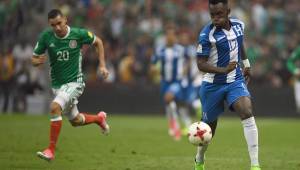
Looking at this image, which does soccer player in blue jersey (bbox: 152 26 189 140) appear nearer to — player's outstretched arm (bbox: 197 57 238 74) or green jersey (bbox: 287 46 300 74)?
green jersey (bbox: 287 46 300 74)

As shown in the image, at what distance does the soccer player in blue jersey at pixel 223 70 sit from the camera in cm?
1116

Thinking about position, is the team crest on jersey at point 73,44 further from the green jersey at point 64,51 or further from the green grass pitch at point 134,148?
the green grass pitch at point 134,148

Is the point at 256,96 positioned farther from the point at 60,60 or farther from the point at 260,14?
the point at 60,60

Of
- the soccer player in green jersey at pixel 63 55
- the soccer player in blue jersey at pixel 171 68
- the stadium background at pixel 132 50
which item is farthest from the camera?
the stadium background at pixel 132 50

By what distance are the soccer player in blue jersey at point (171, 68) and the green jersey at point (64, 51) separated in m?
6.96

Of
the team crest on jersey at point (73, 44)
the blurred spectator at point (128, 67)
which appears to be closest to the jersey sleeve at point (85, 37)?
the team crest on jersey at point (73, 44)

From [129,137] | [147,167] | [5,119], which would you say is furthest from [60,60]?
[5,119]

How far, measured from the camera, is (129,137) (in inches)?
760

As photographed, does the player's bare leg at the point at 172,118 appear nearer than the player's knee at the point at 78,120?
No

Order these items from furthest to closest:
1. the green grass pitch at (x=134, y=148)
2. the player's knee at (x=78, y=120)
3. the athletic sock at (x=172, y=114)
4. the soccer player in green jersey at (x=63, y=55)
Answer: the athletic sock at (x=172, y=114) → the player's knee at (x=78, y=120) → the soccer player in green jersey at (x=63, y=55) → the green grass pitch at (x=134, y=148)

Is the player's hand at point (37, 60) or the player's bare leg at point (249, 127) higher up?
the player's hand at point (37, 60)

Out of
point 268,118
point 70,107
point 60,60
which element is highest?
point 60,60

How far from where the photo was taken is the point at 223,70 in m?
11.3

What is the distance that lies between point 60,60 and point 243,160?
3.57 meters
